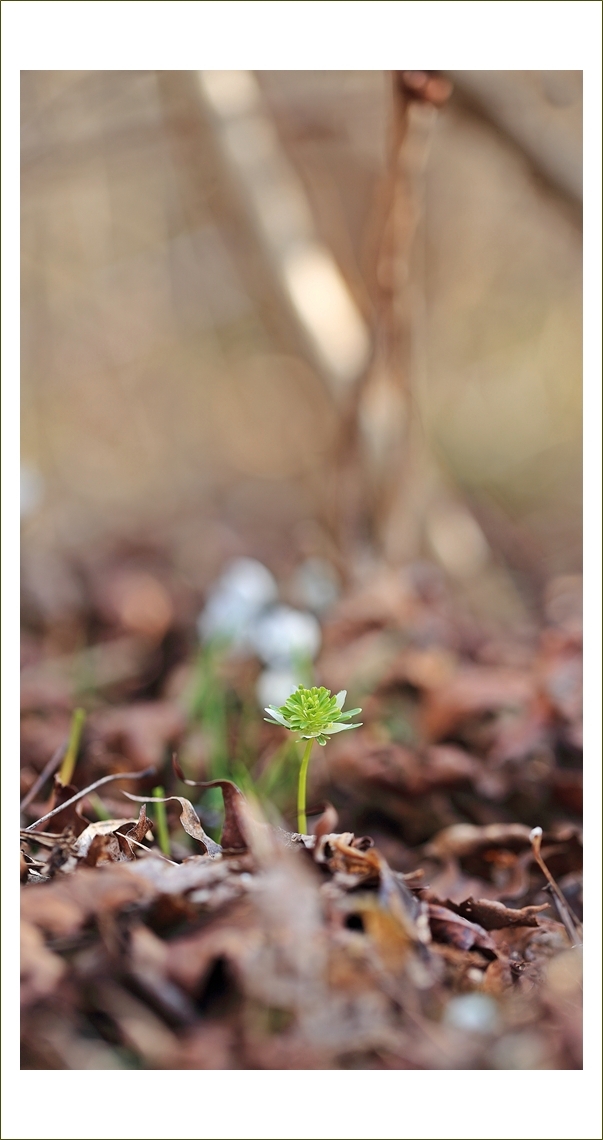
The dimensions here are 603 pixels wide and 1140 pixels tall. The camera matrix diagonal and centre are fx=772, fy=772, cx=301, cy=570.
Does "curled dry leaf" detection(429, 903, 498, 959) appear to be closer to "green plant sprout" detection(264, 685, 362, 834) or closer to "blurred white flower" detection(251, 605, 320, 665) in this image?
"green plant sprout" detection(264, 685, 362, 834)

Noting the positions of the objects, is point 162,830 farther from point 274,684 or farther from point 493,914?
point 274,684

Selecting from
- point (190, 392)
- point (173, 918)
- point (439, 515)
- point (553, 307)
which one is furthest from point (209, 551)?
point (173, 918)

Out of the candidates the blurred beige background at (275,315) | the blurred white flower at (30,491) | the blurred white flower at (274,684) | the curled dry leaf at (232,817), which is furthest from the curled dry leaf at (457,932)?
the blurred white flower at (30,491)

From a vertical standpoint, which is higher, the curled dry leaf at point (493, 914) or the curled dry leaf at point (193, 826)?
the curled dry leaf at point (193, 826)

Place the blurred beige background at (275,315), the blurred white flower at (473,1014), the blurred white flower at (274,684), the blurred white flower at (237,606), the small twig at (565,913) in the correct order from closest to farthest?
the blurred white flower at (473,1014)
the small twig at (565,913)
the blurred white flower at (274,684)
the blurred white flower at (237,606)
the blurred beige background at (275,315)

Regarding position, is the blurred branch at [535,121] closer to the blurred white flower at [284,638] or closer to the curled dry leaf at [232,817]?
the blurred white flower at [284,638]

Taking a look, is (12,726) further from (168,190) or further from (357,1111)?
(168,190)
